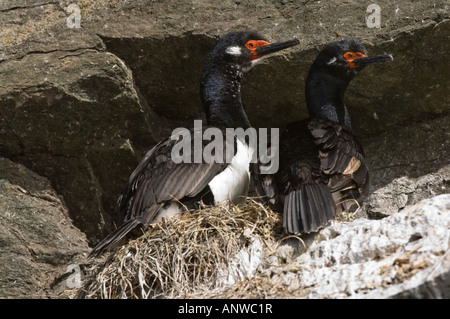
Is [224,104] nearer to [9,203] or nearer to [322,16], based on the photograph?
[322,16]

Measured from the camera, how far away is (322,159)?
17.0ft

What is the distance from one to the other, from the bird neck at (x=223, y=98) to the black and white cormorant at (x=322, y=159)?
1.35ft

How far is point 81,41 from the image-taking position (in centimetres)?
614

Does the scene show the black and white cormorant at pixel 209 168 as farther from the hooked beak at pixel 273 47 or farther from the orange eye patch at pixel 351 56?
the orange eye patch at pixel 351 56

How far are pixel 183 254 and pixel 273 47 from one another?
1902 mm

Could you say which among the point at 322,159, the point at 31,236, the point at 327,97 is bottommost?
the point at 31,236

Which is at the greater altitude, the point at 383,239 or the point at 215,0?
the point at 215,0

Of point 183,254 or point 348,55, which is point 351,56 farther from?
point 183,254

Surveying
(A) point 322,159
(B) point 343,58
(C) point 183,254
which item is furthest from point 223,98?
(C) point 183,254

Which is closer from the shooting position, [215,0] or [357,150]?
[357,150]

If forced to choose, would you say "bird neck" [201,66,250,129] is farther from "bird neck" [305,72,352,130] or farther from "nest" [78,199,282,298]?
"nest" [78,199,282,298]

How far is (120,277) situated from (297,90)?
234 centimetres
